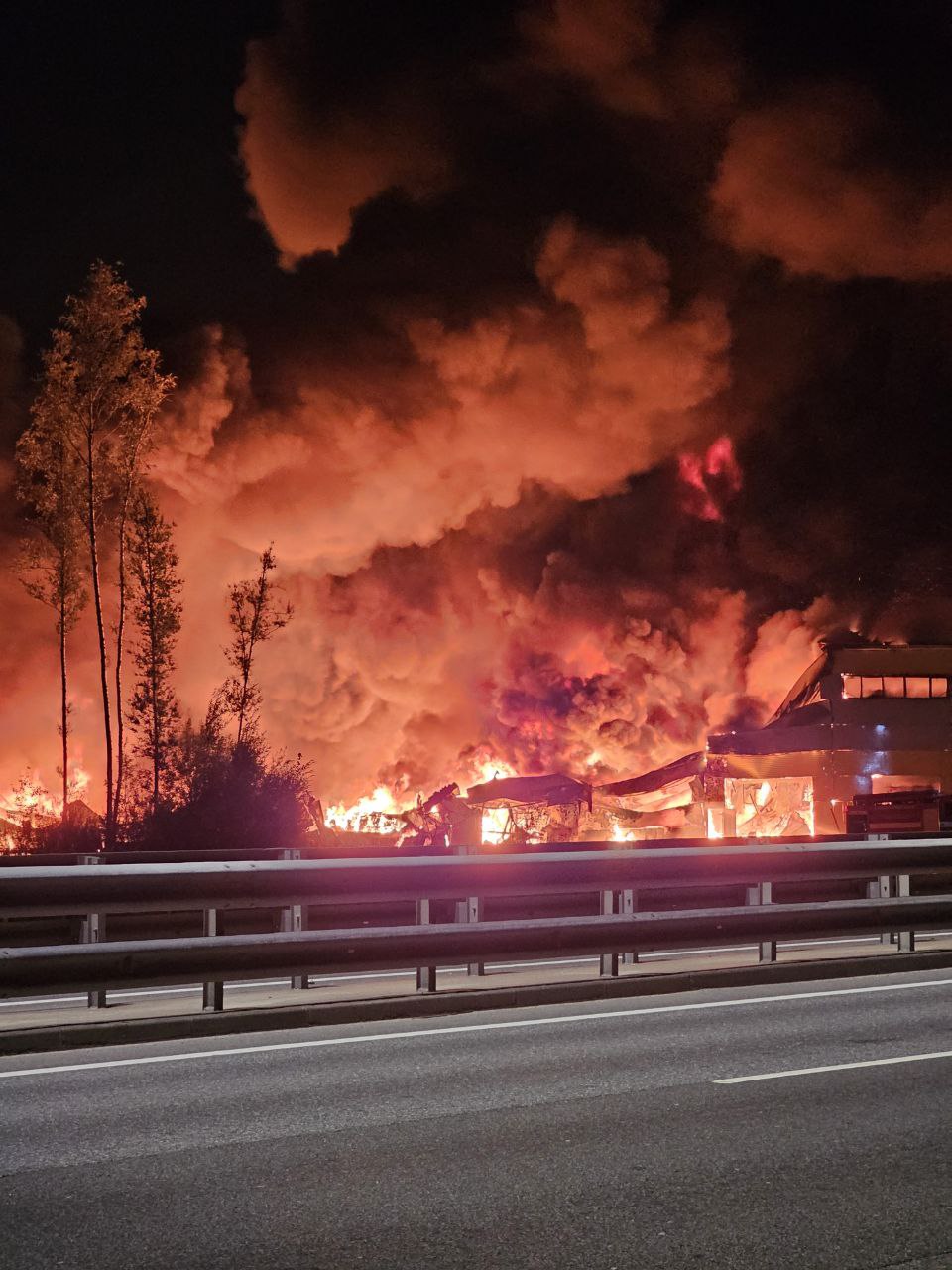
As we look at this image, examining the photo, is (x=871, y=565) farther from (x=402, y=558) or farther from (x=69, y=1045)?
(x=69, y=1045)

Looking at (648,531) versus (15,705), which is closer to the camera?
(15,705)

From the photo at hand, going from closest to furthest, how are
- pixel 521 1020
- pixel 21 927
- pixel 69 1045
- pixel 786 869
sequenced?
1. pixel 69 1045
2. pixel 521 1020
3. pixel 21 927
4. pixel 786 869

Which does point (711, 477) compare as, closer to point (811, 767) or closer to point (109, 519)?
point (811, 767)

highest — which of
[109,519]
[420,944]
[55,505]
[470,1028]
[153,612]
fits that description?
[109,519]

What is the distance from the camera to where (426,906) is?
1098 cm

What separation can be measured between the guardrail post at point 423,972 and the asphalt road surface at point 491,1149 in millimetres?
1010

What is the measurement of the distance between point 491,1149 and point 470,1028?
366 cm

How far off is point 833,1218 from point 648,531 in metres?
60.4

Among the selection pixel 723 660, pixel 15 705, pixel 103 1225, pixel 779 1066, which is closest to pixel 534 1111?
pixel 779 1066

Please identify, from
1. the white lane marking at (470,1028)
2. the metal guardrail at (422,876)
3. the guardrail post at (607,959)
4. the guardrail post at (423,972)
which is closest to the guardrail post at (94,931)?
the metal guardrail at (422,876)

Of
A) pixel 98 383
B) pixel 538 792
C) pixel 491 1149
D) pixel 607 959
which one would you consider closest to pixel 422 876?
pixel 607 959

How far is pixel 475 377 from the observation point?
64688 millimetres

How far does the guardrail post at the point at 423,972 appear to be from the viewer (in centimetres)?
1035

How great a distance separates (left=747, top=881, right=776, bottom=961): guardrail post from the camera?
1183cm
